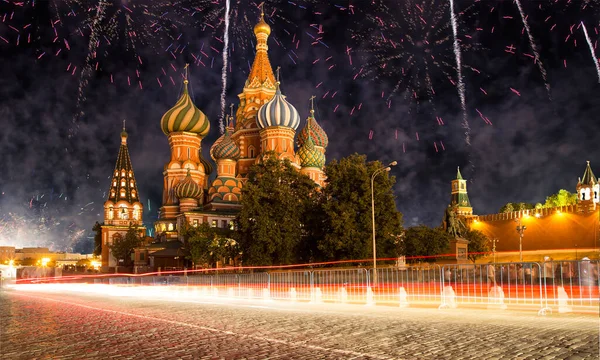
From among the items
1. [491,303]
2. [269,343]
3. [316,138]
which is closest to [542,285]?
[491,303]

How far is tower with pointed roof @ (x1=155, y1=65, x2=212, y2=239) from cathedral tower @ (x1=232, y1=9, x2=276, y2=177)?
5406 mm

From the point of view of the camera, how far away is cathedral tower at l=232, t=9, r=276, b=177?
74.3 metres

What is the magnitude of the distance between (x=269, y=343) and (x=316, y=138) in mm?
74856

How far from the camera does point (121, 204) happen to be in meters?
93.7

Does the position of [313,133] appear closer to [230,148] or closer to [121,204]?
[230,148]

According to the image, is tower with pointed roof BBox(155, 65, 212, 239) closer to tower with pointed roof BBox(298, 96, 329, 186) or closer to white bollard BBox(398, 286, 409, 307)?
tower with pointed roof BBox(298, 96, 329, 186)

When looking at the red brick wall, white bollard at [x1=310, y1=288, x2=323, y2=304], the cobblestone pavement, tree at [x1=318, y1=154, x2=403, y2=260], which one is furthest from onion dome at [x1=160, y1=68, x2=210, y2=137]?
the cobblestone pavement

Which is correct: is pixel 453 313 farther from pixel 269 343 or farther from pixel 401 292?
pixel 269 343

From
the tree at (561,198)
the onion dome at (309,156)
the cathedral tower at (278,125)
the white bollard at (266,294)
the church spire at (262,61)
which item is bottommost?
the white bollard at (266,294)

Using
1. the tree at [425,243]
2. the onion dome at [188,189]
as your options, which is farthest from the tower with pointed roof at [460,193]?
the tree at [425,243]

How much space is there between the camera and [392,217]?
128 ft

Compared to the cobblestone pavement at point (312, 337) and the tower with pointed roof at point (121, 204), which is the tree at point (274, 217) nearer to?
the cobblestone pavement at point (312, 337)

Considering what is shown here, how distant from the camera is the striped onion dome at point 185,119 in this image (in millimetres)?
76312

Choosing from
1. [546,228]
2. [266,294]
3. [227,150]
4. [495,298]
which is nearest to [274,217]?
[266,294]
